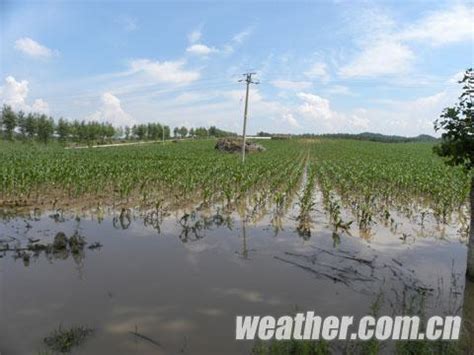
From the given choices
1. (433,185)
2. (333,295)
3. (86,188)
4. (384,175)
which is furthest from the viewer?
(384,175)

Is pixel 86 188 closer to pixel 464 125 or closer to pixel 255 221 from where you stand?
pixel 255 221

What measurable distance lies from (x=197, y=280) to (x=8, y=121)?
2747 inches

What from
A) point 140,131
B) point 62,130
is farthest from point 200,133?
point 62,130

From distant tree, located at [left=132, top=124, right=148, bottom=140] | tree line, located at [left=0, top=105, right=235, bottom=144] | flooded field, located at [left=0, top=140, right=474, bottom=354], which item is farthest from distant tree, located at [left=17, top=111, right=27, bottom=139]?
flooded field, located at [left=0, top=140, right=474, bottom=354]

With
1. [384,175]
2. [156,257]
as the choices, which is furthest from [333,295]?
[384,175]

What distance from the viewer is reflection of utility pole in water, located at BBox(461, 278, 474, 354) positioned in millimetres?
4340

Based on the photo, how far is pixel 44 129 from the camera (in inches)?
2657

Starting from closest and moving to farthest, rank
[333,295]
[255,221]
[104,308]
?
[104,308] < [333,295] < [255,221]

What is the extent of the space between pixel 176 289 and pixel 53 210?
774 cm

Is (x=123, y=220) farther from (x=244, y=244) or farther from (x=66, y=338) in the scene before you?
(x=66, y=338)

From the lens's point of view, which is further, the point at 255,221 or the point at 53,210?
the point at 53,210

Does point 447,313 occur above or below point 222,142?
below

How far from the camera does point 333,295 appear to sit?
584 centimetres

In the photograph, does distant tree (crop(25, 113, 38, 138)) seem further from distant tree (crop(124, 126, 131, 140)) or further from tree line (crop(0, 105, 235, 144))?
distant tree (crop(124, 126, 131, 140))
